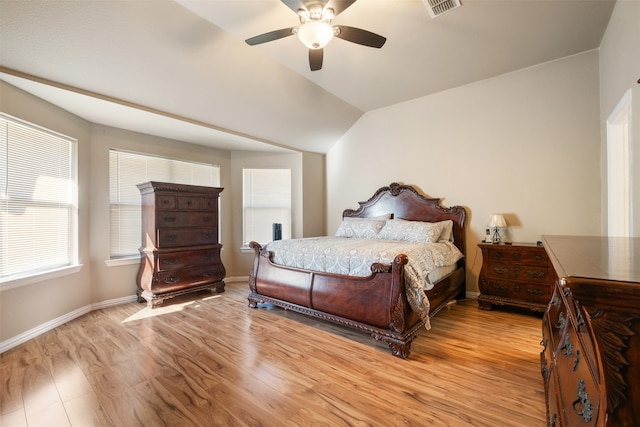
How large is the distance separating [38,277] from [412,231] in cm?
408

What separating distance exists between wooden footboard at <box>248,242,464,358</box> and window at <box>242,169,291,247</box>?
1.57m

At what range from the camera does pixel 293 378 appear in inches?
76.0

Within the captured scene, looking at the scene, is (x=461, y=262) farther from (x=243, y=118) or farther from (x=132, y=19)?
(x=132, y=19)

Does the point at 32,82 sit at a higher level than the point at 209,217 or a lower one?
higher

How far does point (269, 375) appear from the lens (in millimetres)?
1972

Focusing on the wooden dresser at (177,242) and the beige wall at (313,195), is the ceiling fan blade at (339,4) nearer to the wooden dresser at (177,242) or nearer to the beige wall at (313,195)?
the wooden dresser at (177,242)

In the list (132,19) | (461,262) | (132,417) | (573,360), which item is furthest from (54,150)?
Result: (461,262)

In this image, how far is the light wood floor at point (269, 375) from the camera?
62.2 inches

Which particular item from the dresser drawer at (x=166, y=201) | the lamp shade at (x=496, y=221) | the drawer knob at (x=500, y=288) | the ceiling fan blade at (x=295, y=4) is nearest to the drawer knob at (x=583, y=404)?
the ceiling fan blade at (x=295, y=4)

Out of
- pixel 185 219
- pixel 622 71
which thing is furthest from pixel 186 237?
pixel 622 71

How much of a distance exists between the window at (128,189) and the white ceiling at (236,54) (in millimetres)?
462

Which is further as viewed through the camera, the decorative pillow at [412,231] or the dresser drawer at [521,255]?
the decorative pillow at [412,231]

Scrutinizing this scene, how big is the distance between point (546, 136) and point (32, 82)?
5374mm

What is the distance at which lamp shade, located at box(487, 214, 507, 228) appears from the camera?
10.8ft
